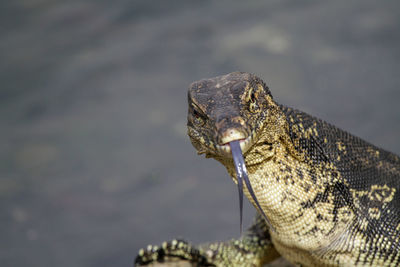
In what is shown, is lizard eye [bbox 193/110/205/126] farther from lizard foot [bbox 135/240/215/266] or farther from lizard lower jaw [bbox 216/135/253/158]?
lizard foot [bbox 135/240/215/266]

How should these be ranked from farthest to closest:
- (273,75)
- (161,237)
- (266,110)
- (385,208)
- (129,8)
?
(129,8), (273,75), (161,237), (385,208), (266,110)

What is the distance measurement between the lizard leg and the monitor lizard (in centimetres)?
92

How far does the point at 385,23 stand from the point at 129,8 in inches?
265

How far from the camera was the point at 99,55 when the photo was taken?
14.8m

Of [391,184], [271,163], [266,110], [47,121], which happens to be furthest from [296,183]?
[47,121]

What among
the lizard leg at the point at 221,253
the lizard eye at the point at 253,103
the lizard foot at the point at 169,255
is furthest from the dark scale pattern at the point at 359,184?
the lizard foot at the point at 169,255

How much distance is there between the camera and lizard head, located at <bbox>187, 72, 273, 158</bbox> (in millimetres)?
4391

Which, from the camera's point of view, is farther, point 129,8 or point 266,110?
point 129,8

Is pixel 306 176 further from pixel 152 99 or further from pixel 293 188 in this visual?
pixel 152 99

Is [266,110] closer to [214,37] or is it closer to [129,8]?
[214,37]

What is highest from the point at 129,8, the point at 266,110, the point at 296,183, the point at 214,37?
the point at 129,8

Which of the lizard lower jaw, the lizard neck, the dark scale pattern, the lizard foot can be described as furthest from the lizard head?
the lizard foot

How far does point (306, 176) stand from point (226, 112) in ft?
4.00

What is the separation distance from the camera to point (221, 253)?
730cm
